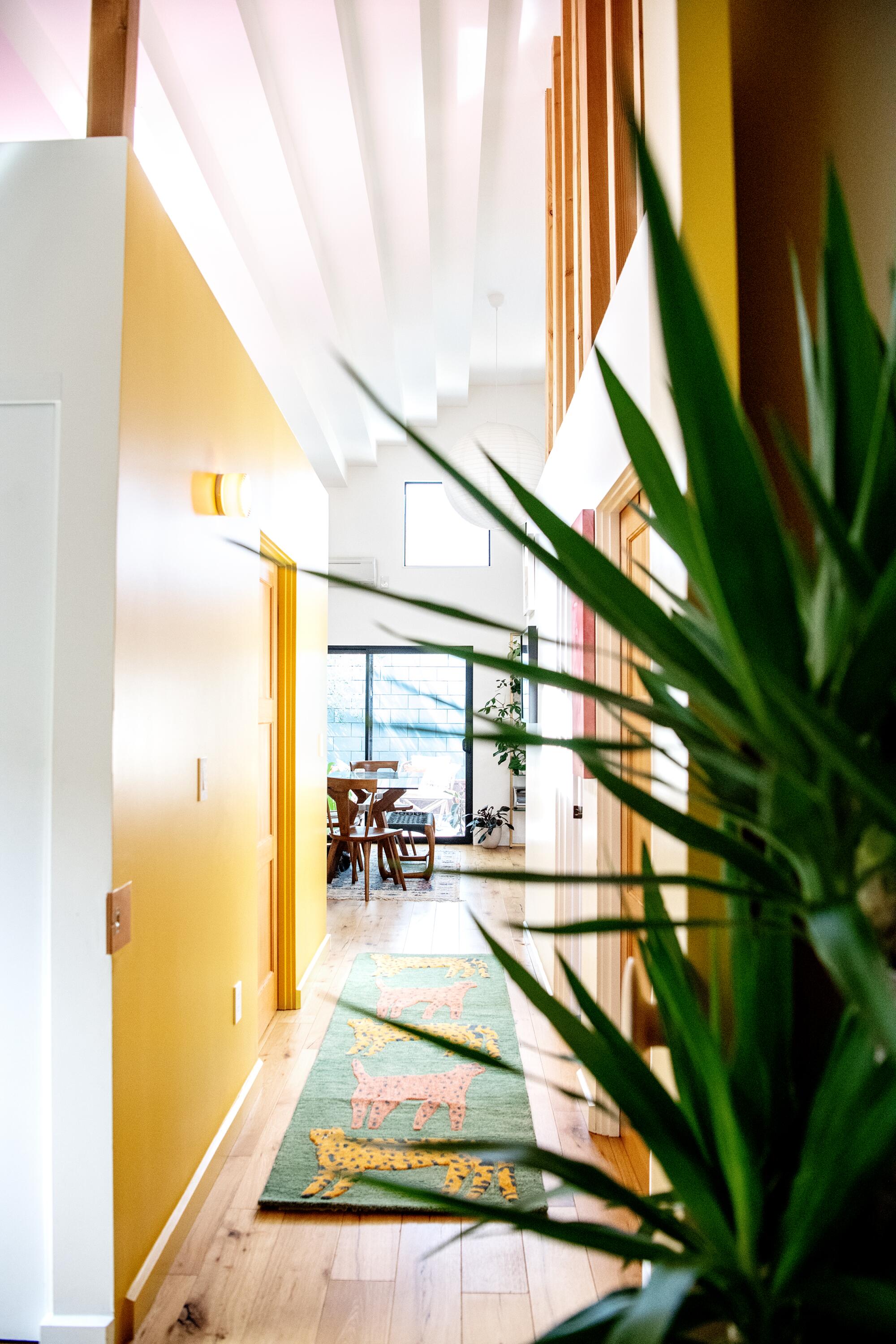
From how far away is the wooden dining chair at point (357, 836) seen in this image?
5906 mm

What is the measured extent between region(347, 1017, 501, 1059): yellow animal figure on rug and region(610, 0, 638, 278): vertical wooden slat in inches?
109

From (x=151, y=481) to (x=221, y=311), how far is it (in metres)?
0.87

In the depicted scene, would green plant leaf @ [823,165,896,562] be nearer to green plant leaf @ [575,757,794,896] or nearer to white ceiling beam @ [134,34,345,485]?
green plant leaf @ [575,757,794,896]

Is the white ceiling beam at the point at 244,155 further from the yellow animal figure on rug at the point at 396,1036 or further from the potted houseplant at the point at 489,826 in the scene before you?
the potted houseplant at the point at 489,826

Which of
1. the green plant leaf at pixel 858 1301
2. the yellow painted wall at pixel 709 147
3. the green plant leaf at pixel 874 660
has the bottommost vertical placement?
the green plant leaf at pixel 858 1301

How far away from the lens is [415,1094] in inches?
115

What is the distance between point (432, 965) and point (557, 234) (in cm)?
Answer: 352

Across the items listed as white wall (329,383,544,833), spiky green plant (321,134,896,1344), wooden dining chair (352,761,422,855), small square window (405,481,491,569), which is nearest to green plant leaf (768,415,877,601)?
spiky green plant (321,134,896,1344)

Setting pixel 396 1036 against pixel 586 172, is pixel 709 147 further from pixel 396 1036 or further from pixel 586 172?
pixel 396 1036

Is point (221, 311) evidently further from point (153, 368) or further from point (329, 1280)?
point (329, 1280)

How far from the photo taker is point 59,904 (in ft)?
5.70

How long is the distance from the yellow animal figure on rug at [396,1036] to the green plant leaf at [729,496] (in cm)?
301

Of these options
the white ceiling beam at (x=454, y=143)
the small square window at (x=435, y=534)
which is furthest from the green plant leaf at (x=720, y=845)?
the small square window at (x=435, y=534)

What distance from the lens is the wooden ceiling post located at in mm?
1880
